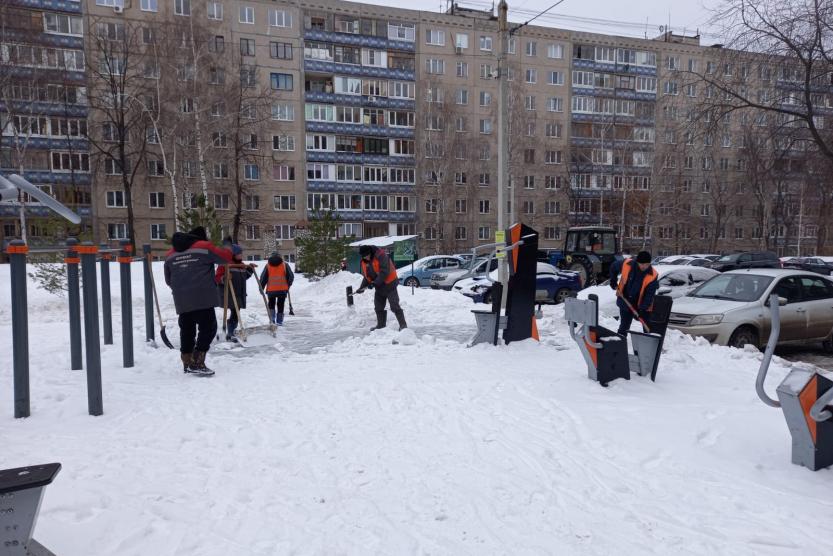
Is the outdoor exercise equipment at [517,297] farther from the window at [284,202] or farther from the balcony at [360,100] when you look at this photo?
the balcony at [360,100]

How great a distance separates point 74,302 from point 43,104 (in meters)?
37.3

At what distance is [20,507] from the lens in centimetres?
230

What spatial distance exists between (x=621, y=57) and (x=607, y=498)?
56.6 m

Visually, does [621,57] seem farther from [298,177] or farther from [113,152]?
[113,152]

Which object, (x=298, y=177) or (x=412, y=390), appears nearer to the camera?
(x=412, y=390)

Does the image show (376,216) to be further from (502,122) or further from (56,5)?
(502,122)

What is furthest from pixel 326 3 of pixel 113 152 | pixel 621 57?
pixel 621 57

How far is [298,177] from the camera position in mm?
44375

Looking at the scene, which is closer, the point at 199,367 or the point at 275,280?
the point at 199,367

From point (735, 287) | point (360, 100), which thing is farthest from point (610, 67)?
point (735, 287)

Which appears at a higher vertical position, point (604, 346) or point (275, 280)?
point (275, 280)

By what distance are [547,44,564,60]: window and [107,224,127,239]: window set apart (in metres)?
39.9

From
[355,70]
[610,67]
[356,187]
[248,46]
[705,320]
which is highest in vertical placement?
[610,67]

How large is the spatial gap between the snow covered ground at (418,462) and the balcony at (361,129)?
40.1 metres
